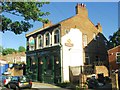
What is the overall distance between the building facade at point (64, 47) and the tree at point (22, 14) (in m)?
17.4

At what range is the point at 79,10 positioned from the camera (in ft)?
127

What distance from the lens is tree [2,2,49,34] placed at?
16.3 metres

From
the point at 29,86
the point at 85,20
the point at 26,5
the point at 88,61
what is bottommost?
the point at 29,86

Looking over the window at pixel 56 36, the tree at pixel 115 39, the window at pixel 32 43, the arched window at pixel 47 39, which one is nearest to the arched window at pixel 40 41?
the arched window at pixel 47 39

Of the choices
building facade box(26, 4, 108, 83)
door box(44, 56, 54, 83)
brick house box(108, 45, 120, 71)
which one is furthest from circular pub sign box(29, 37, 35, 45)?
brick house box(108, 45, 120, 71)

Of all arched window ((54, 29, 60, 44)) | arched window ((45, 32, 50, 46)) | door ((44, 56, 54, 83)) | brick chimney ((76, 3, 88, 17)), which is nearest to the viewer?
arched window ((54, 29, 60, 44))

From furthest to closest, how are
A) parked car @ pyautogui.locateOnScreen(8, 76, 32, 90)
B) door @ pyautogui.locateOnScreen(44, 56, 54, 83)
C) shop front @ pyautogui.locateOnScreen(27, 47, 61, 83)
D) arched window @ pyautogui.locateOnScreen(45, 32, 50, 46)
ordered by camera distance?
arched window @ pyautogui.locateOnScreen(45, 32, 50, 46) < door @ pyautogui.locateOnScreen(44, 56, 54, 83) < shop front @ pyautogui.locateOnScreen(27, 47, 61, 83) < parked car @ pyautogui.locateOnScreen(8, 76, 32, 90)

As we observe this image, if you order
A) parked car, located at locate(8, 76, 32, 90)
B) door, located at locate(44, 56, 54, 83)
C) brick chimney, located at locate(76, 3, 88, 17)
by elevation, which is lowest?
parked car, located at locate(8, 76, 32, 90)

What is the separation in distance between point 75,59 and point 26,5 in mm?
20962

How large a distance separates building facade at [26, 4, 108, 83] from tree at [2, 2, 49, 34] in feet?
57.2

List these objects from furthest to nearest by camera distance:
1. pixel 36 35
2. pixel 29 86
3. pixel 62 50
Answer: pixel 36 35 → pixel 62 50 → pixel 29 86

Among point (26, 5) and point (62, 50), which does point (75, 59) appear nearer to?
point (62, 50)

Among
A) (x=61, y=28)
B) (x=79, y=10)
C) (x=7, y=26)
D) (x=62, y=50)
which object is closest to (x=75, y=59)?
(x=62, y=50)

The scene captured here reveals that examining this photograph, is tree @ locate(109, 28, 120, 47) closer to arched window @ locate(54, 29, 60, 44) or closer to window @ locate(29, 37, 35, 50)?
arched window @ locate(54, 29, 60, 44)
